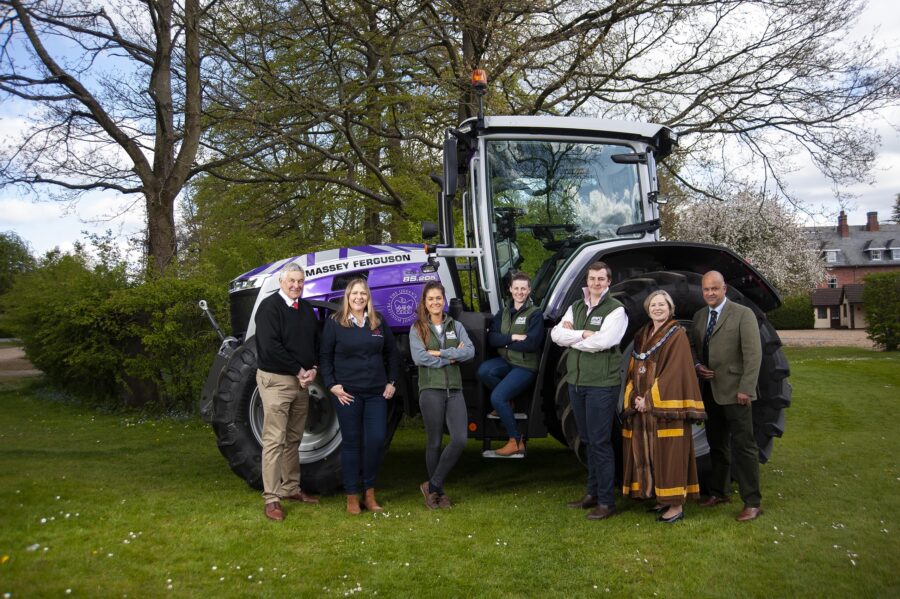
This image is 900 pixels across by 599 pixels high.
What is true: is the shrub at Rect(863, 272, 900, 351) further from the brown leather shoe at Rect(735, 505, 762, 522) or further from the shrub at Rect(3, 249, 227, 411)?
the shrub at Rect(3, 249, 227, 411)

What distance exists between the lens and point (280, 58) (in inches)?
481

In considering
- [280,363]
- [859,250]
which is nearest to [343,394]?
[280,363]

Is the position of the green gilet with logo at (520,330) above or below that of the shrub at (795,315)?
above

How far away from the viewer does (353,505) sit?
16.7 feet

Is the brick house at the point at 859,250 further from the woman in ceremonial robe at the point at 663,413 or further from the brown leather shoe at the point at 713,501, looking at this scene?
the woman in ceremonial robe at the point at 663,413

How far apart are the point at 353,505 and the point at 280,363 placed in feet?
3.63

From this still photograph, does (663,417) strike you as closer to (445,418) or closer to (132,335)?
(445,418)

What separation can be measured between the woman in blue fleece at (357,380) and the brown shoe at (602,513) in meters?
1.47

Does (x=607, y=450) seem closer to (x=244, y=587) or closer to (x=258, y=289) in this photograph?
(x=244, y=587)

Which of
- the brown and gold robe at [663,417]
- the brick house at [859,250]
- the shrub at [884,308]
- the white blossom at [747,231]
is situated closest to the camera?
the brown and gold robe at [663,417]

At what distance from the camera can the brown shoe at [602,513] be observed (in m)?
4.97

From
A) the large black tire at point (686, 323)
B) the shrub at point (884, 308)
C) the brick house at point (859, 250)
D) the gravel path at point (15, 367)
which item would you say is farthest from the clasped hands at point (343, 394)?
the brick house at point (859, 250)

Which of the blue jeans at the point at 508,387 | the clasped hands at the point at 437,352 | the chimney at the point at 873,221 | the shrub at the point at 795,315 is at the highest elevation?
the chimney at the point at 873,221

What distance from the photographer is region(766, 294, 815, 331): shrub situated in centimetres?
3697
